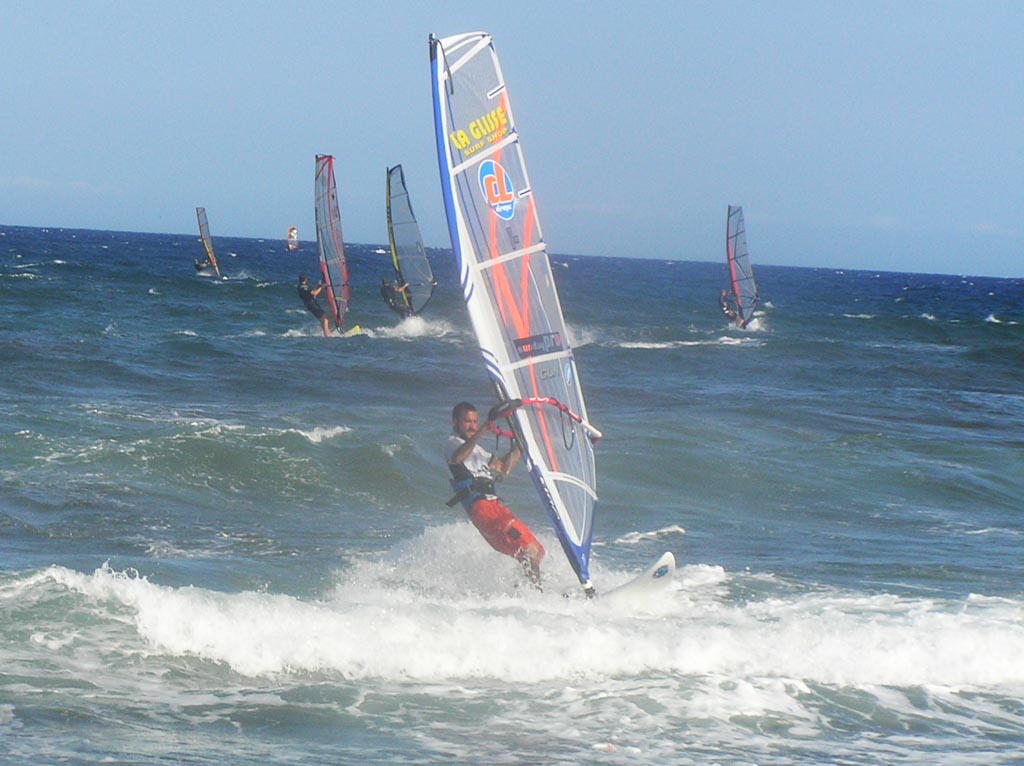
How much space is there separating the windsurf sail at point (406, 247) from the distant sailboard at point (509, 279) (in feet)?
54.0

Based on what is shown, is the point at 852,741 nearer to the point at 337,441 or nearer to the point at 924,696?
the point at 924,696

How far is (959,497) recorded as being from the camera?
1158cm

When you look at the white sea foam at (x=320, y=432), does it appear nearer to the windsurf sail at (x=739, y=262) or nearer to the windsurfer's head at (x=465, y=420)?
the windsurfer's head at (x=465, y=420)

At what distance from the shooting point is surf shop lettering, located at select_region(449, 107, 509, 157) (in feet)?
20.2

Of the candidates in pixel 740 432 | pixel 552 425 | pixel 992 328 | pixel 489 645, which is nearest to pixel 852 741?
pixel 489 645

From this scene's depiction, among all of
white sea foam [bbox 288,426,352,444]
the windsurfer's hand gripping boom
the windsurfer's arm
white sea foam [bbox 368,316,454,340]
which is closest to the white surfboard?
the windsurfer's hand gripping boom

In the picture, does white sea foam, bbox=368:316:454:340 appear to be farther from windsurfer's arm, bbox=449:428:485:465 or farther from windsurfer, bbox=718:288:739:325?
windsurfer's arm, bbox=449:428:485:465

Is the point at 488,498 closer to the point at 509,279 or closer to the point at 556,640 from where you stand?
the point at 556,640

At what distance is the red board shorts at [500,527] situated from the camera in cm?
670

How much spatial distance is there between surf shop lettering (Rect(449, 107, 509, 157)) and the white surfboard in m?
2.28

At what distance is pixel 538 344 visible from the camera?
6.54 metres

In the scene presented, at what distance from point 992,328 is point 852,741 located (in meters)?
35.4

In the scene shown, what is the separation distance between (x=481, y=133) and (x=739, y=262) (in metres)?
24.5

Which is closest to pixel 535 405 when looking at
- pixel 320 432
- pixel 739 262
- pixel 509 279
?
pixel 509 279
